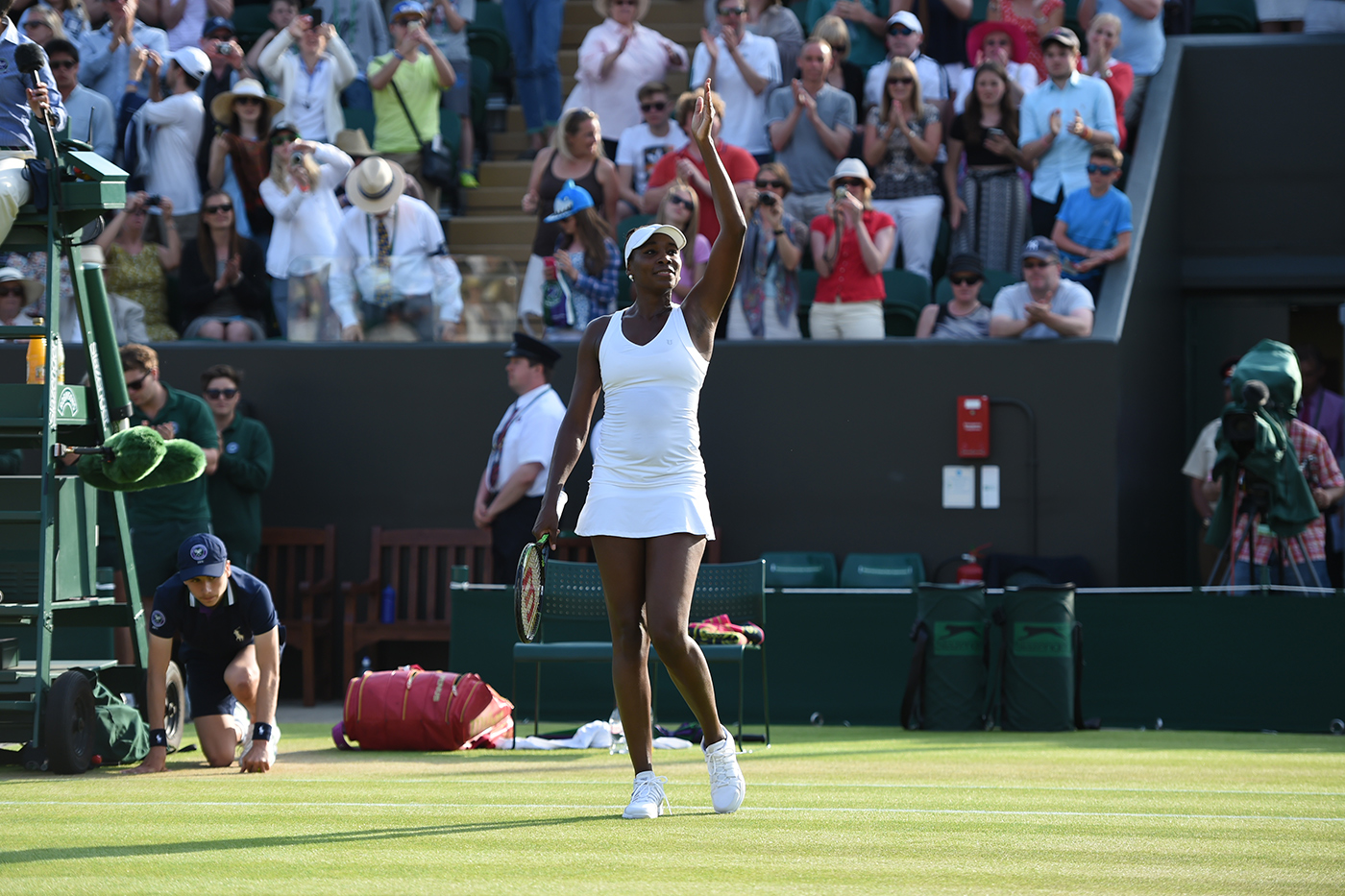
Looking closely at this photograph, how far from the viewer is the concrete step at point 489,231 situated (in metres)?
15.2

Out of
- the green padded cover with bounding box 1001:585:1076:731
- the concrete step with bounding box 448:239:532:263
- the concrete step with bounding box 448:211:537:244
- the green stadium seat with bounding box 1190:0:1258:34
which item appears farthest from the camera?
the green stadium seat with bounding box 1190:0:1258:34

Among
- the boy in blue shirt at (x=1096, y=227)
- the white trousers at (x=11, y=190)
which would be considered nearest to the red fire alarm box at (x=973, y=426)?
the boy in blue shirt at (x=1096, y=227)

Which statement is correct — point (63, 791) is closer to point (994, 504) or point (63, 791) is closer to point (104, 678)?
point (104, 678)

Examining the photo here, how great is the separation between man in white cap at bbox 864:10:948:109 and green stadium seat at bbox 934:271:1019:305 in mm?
1699

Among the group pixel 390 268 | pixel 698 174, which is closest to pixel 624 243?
pixel 698 174

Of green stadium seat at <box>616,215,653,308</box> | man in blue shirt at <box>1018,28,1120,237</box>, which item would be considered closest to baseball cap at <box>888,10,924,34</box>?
man in blue shirt at <box>1018,28,1120,237</box>

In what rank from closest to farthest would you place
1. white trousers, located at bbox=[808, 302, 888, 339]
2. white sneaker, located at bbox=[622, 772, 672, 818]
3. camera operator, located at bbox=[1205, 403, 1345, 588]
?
white sneaker, located at bbox=[622, 772, 672, 818], camera operator, located at bbox=[1205, 403, 1345, 588], white trousers, located at bbox=[808, 302, 888, 339]

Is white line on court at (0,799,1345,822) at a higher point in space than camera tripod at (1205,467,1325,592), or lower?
lower

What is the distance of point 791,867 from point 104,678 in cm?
480

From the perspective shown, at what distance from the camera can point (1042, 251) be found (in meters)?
11.6

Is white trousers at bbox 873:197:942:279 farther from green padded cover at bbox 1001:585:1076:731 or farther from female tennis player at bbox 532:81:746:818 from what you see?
female tennis player at bbox 532:81:746:818

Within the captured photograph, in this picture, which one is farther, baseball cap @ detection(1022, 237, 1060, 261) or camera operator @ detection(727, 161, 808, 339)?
camera operator @ detection(727, 161, 808, 339)

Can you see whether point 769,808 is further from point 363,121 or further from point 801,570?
point 363,121

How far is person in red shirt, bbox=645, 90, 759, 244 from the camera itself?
12.5 m
